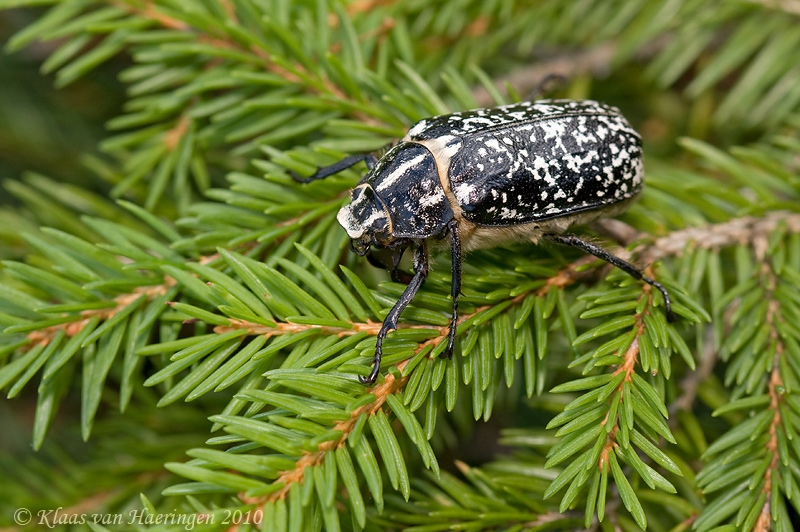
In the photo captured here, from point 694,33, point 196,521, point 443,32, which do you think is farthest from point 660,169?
point 196,521

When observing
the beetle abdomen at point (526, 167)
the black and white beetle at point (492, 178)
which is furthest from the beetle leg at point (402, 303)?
the beetle abdomen at point (526, 167)

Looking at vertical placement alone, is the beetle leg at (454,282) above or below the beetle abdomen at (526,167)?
below

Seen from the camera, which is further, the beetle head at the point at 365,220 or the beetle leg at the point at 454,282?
the beetle head at the point at 365,220

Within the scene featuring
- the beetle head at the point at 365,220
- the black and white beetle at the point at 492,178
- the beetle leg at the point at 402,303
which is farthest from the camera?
the black and white beetle at the point at 492,178

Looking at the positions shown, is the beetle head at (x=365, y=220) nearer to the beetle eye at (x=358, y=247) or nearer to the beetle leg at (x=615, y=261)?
the beetle eye at (x=358, y=247)

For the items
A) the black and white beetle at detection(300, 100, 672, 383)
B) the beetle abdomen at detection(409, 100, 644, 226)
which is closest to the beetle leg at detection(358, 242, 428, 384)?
the black and white beetle at detection(300, 100, 672, 383)

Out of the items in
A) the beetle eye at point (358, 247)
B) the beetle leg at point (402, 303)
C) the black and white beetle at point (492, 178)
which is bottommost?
the beetle leg at point (402, 303)

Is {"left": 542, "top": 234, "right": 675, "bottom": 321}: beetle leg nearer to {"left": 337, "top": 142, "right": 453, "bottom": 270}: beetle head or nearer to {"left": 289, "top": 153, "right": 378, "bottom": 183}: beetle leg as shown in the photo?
{"left": 337, "top": 142, "right": 453, "bottom": 270}: beetle head
